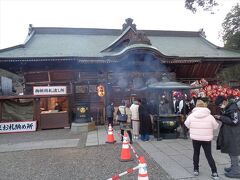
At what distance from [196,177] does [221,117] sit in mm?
1527

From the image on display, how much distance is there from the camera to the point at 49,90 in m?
14.3

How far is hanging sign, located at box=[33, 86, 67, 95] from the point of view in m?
14.2

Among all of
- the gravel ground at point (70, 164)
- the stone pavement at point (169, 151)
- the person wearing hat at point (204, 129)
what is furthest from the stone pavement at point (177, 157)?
the person wearing hat at point (204, 129)

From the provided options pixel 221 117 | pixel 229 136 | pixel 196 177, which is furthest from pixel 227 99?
pixel 196 177

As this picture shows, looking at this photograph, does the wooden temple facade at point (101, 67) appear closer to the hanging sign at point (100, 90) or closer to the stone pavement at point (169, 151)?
the hanging sign at point (100, 90)

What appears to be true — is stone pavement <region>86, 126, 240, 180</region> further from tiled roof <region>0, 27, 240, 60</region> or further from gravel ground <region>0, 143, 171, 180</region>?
tiled roof <region>0, 27, 240, 60</region>

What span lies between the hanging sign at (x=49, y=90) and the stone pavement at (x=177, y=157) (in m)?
5.45

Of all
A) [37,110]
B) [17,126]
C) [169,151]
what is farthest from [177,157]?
[17,126]

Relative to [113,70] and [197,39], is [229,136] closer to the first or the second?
[113,70]

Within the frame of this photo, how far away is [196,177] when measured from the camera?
5227 mm

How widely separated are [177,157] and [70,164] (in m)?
3.32

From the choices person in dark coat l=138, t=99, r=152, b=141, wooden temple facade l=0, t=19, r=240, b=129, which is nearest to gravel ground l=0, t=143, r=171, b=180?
person in dark coat l=138, t=99, r=152, b=141

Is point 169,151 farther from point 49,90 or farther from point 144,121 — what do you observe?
point 49,90

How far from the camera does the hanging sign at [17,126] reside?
44.9 feet
